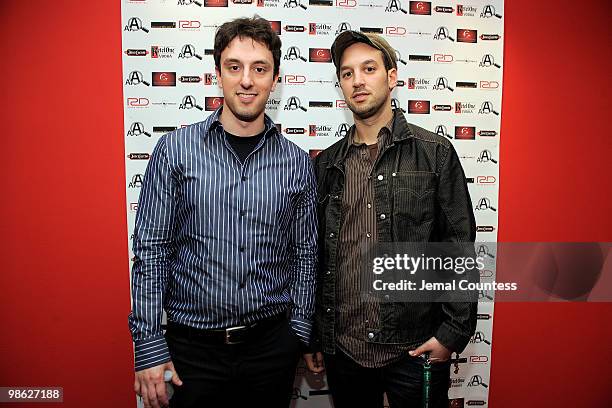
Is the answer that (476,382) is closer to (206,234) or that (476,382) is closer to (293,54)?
(206,234)

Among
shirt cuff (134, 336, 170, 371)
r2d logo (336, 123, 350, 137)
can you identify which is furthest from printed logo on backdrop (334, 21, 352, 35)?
shirt cuff (134, 336, 170, 371)

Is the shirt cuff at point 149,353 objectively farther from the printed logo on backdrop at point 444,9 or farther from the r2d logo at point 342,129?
the printed logo on backdrop at point 444,9

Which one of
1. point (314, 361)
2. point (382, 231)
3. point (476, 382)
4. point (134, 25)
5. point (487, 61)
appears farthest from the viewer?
point (476, 382)

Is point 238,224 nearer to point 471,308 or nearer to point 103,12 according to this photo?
point 471,308

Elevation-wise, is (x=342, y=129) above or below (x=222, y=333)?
above

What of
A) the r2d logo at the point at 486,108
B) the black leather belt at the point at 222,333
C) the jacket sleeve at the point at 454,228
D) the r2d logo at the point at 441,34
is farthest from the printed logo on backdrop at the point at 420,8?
the black leather belt at the point at 222,333

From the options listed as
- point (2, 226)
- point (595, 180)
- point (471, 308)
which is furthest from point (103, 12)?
point (595, 180)

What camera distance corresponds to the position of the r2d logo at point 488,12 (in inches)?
92.4

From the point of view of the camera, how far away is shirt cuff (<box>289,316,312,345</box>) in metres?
1.65

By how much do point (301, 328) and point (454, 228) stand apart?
71 centimetres

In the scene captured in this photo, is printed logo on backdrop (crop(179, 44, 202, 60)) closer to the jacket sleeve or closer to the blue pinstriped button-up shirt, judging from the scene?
the blue pinstriped button-up shirt

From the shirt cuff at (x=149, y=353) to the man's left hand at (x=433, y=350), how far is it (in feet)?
3.00

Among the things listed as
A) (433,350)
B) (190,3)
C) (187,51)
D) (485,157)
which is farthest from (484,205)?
(190,3)

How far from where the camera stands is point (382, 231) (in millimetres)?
1637
